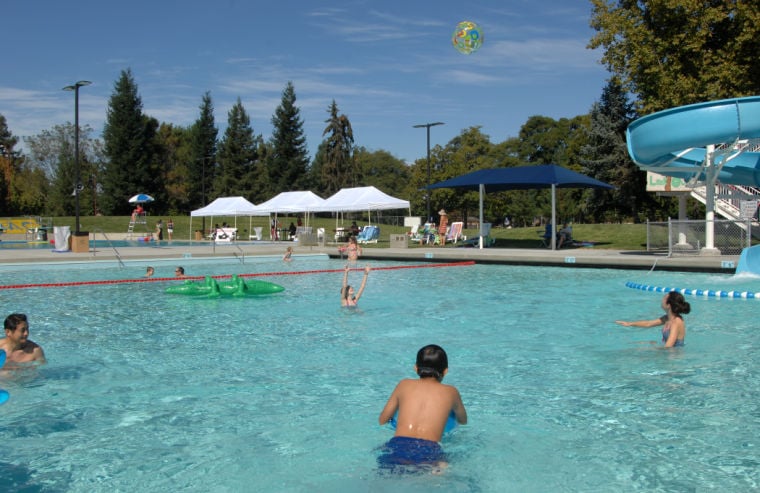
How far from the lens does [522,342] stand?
→ 8555 mm

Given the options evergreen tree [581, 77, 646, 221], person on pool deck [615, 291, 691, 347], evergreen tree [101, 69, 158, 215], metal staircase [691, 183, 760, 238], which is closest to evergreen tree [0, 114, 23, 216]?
evergreen tree [101, 69, 158, 215]

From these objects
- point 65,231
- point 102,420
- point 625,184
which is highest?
point 625,184

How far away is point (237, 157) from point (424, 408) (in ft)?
203

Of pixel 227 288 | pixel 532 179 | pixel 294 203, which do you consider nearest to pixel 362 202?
pixel 294 203

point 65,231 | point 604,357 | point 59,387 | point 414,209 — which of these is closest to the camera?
A: point 59,387

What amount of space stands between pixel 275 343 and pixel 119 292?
6.67 metres

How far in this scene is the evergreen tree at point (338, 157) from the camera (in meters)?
64.9

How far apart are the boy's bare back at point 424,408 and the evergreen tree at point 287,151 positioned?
59.9 metres

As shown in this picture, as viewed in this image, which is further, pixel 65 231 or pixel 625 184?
pixel 625 184

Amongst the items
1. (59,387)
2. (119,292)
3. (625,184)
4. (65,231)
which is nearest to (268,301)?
(119,292)

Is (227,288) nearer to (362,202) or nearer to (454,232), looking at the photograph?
(362,202)

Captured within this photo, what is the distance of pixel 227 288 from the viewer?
12.4 meters

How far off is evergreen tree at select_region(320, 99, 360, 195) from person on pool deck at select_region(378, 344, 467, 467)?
60.7 meters

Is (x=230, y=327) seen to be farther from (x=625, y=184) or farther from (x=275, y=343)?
(x=625, y=184)
